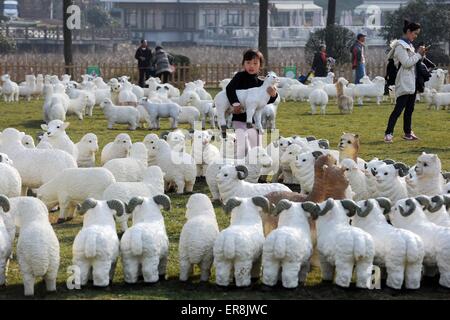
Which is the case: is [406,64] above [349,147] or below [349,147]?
above

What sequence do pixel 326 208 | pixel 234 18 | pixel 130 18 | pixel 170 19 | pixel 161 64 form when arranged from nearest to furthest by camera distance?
pixel 326 208 < pixel 161 64 < pixel 170 19 < pixel 130 18 < pixel 234 18

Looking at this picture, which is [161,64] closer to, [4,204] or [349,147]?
[349,147]

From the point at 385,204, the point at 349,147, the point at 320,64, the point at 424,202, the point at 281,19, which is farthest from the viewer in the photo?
the point at 281,19

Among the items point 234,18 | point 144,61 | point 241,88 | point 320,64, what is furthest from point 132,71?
point 234,18

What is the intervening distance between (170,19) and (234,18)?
18.2 feet

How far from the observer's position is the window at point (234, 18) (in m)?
82.3

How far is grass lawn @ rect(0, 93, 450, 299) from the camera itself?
7.25 meters

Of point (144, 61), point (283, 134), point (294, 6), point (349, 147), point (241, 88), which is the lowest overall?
point (283, 134)

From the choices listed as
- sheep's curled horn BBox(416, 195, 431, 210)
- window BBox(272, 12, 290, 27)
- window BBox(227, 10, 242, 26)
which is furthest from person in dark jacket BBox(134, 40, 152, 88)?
window BBox(272, 12, 290, 27)

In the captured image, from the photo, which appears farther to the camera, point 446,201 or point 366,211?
point 446,201

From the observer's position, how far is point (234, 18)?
272 feet

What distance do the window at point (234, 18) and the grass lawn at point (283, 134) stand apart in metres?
56.6

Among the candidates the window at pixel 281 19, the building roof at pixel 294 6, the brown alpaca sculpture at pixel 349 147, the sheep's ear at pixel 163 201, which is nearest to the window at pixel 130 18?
the building roof at pixel 294 6
